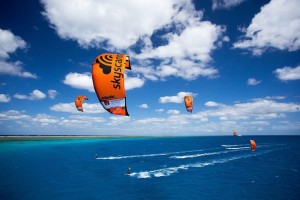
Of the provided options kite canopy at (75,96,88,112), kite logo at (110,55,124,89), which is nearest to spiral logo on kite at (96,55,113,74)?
kite logo at (110,55,124,89)

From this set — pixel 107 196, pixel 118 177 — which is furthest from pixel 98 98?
pixel 118 177

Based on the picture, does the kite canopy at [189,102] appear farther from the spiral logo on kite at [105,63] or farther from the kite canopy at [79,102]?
the spiral logo on kite at [105,63]

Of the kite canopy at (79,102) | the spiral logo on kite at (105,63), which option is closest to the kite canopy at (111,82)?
the spiral logo on kite at (105,63)

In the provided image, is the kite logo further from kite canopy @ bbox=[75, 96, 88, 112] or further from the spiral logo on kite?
kite canopy @ bbox=[75, 96, 88, 112]

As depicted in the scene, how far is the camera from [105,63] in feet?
31.5

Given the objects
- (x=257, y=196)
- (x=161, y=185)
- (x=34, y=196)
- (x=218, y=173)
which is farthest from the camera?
(x=218, y=173)

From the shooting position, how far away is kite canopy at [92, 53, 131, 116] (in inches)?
348

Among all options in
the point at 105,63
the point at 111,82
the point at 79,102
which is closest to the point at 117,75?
the point at 111,82

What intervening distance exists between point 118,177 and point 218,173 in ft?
67.2

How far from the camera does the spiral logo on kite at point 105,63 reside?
30.8 feet

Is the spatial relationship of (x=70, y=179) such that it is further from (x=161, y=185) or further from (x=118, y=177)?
(x=161, y=185)

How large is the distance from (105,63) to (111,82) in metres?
1.18

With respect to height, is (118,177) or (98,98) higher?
(98,98)

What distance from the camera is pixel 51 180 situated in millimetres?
33594
